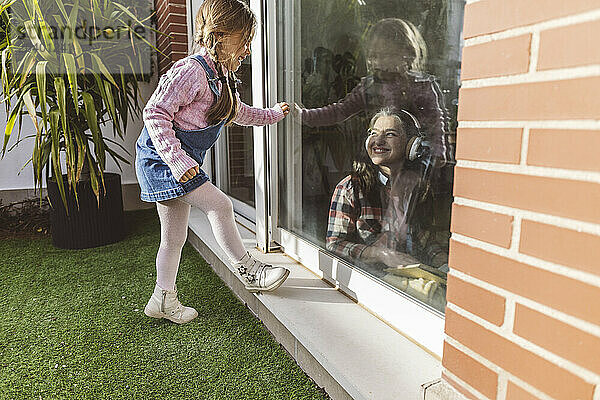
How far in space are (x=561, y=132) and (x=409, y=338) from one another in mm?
788

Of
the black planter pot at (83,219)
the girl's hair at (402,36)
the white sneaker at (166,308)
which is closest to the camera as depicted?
the girl's hair at (402,36)

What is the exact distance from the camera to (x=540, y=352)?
2.42ft

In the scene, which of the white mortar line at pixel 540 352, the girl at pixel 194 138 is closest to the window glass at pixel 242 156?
the girl at pixel 194 138

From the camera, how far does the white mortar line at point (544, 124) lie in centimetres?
64

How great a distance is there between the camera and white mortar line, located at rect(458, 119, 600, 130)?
64 cm

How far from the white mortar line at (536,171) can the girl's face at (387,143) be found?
1.74 ft

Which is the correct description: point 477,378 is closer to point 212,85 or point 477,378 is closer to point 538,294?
point 538,294

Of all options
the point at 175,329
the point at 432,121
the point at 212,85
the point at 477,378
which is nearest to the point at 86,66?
the point at 212,85

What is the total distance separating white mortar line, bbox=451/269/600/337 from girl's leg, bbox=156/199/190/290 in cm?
107

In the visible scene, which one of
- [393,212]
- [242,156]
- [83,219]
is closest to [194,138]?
[393,212]

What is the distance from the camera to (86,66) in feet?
8.75

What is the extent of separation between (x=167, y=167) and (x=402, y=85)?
789 mm

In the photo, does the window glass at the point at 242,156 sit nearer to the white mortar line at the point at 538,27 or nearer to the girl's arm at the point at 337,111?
the girl's arm at the point at 337,111

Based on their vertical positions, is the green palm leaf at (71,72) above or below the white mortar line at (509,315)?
above
